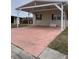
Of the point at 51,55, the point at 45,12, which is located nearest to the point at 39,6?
the point at 45,12

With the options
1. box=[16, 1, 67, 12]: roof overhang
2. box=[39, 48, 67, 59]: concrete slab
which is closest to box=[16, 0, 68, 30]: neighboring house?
box=[16, 1, 67, 12]: roof overhang

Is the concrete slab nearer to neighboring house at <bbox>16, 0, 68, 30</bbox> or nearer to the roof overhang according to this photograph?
the roof overhang

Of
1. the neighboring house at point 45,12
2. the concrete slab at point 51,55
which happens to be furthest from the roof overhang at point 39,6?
the concrete slab at point 51,55

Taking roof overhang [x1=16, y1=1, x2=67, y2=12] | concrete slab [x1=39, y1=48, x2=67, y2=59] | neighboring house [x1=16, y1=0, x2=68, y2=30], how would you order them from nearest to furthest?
concrete slab [x1=39, y1=48, x2=67, y2=59] < roof overhang [x1=16, y1=1, x2=67, y2=12] < neighboring house [x1=16, y1=0, x2=68, y2=30]

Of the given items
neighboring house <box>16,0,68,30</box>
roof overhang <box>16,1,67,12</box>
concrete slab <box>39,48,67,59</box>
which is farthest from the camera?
neighboring house <box>16,0,68,30</box>

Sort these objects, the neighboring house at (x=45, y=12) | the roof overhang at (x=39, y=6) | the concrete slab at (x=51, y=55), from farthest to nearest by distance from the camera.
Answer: the neighboring house at (x=45, y=12)
the roof overhang at (x=39, y=6)
the concrete slab at (x=51, y=55)

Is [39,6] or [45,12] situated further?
[45,12]

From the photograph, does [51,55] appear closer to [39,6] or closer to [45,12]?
[39,6]

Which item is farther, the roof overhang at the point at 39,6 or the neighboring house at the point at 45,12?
the neighboring house at the point at 45,12

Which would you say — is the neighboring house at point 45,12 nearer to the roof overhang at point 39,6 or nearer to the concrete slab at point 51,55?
the roof overhang at point 39,6

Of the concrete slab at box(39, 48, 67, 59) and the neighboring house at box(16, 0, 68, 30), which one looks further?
the neighboring house at box(16, 0, 68, 30)

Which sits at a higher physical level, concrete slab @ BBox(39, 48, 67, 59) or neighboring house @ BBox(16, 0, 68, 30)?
neighboring house @ BBox(16, 0, 68, 30)
